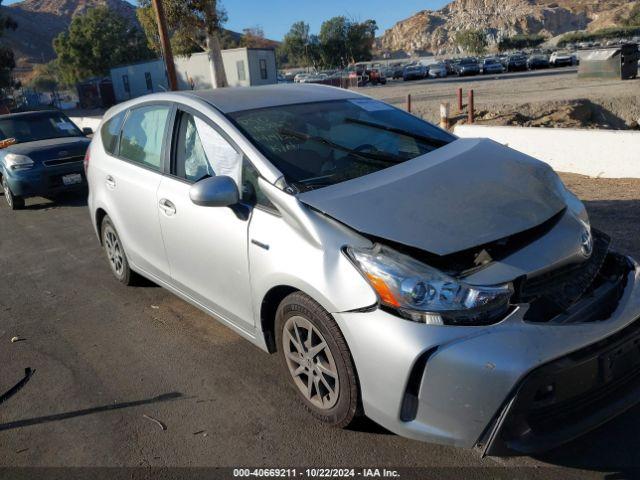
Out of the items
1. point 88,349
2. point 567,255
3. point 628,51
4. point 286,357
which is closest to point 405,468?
point 286,357

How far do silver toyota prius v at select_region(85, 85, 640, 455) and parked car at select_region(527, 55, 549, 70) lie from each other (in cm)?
4846

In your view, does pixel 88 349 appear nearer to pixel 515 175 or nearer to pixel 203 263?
pixel 203 263

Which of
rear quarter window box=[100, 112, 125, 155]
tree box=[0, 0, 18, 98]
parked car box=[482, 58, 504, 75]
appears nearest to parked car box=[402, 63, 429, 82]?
parked car box=[482, 58, 504, 75]

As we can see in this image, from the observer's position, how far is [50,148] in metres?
8.95

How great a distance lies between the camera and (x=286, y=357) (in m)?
3.07

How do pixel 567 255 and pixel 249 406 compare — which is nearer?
pixel 567 255

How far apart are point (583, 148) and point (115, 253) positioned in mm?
7079

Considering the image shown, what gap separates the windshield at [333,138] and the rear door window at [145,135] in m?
0.84

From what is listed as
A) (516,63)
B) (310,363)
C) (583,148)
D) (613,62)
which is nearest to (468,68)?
(516,63)

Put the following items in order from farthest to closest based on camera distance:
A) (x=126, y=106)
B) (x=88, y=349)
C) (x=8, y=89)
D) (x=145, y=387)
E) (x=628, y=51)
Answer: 1. (x=8, y=89)
2. (x=628, y=51)
3. (x=126, y=106)
4. (x=88, y=349)
5. (x=145, y=387)

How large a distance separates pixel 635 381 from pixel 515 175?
124 cm

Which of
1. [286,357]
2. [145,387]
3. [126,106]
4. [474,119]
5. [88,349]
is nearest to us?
[286,357]

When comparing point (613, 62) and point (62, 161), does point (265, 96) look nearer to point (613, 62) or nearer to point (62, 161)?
point (62, 161)

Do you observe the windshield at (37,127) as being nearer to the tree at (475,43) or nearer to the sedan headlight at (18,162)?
the sedan headlight at (18,162)
